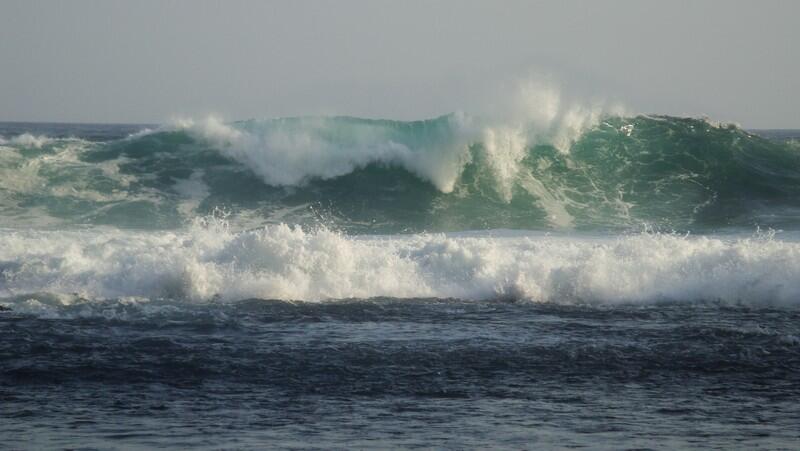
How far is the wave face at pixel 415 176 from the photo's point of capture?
22.9m

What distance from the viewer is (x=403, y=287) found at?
15.2 metres

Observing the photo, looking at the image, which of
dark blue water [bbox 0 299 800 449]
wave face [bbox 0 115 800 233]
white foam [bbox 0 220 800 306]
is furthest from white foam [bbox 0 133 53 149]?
dark blue water [bbox 0 299 800 449]

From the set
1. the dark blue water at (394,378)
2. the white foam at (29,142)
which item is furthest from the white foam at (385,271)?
the white foam at (29,142)

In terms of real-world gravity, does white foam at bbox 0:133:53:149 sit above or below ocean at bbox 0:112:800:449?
above

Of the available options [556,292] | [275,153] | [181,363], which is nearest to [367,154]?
[275,153]

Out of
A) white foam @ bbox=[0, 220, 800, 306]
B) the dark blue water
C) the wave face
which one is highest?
the wave face

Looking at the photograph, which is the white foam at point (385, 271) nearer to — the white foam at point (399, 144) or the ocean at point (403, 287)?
the ocean at point (403, 287)

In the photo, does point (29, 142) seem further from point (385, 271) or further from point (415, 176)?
point (385, 271)

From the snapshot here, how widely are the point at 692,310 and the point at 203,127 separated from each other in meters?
16.3

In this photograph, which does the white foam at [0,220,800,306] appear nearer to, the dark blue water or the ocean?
the ocean

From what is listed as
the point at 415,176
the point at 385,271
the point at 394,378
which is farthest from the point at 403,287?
the point at 415,176

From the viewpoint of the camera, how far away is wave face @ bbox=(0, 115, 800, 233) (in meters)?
22.9

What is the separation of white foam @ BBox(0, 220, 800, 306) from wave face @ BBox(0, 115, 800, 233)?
587 cm

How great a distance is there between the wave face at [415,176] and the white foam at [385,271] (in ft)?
19.3
